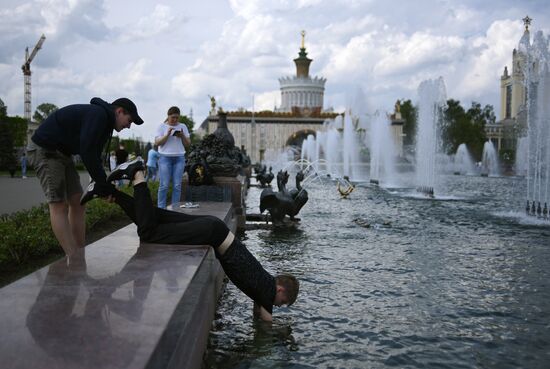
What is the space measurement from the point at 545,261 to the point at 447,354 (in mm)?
3638

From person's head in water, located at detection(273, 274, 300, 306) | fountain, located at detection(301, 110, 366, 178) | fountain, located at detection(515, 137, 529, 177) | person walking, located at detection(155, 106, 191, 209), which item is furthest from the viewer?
fountain, located at detection(515, 137, 529, 177)

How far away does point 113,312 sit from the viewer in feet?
7.84

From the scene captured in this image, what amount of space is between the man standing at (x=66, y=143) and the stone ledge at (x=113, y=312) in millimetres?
605

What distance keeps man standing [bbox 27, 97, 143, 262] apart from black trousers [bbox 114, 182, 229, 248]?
232 millimetres

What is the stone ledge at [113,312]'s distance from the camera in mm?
1951

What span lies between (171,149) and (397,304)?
3.78 meters

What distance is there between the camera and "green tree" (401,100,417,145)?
83625mm

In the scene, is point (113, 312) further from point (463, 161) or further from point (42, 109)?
point (42, 109)

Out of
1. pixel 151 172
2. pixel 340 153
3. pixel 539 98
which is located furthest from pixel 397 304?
pixel 340 153

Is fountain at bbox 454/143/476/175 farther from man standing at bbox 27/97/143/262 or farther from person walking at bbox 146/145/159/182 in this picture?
man standing at bbox 27/97/143/262

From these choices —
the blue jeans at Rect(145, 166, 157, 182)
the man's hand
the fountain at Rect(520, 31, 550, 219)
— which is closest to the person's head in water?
the man's hand

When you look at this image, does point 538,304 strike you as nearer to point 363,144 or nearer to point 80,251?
point 80,251

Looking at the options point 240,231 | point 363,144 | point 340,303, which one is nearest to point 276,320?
point 340,303

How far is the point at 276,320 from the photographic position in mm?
3939
